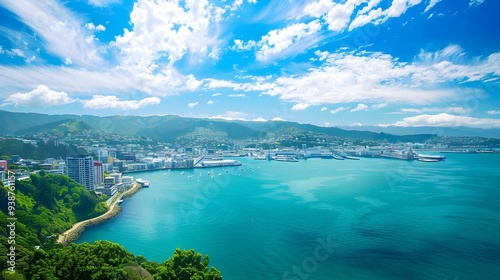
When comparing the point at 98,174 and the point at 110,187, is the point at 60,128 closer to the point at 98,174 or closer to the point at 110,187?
the point at 98,174

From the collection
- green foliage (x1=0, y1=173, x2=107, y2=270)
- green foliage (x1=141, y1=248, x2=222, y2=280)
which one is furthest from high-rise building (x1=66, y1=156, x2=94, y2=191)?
green foliage (x1=141, y1=248, x2=222, y2=280)

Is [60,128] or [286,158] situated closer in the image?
[286,158]

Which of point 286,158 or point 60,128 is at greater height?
point 60,128

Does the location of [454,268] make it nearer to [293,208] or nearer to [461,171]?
[293,208]

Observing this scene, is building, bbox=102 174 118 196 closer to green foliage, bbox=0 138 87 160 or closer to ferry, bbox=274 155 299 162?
green foliage, bbox=0 138 87 160

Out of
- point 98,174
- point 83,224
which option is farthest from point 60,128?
point 83,224

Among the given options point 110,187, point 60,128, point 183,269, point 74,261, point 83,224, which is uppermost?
point 60,128
